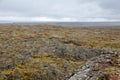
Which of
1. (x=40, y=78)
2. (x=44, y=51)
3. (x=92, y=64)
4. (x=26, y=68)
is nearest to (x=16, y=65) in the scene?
(x=26, y=68)

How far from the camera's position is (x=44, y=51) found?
2739 cm

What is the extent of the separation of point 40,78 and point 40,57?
5.37m

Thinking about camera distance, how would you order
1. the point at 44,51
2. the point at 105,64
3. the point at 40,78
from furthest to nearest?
the point at 44,51 → the point at 40,78 → the point at 105,64

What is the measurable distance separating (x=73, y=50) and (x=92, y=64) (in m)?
15.7

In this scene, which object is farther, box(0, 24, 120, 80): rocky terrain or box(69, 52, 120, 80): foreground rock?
box(0, 24, 120, 80): rocky terrain

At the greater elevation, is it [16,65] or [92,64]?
[92,64]

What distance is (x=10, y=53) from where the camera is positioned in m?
25.3

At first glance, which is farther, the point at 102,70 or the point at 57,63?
the point at 57,63

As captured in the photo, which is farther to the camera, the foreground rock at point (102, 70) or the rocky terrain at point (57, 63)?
the rocky terrain at point (57, 63)

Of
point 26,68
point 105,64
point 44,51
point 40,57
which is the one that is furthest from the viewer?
point 44,51

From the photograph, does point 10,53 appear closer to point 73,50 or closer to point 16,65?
point 16,65

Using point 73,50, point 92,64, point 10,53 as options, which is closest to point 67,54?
point 73,50

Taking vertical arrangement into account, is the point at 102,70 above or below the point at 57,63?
above

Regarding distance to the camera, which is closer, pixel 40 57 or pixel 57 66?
pixel 57 66
